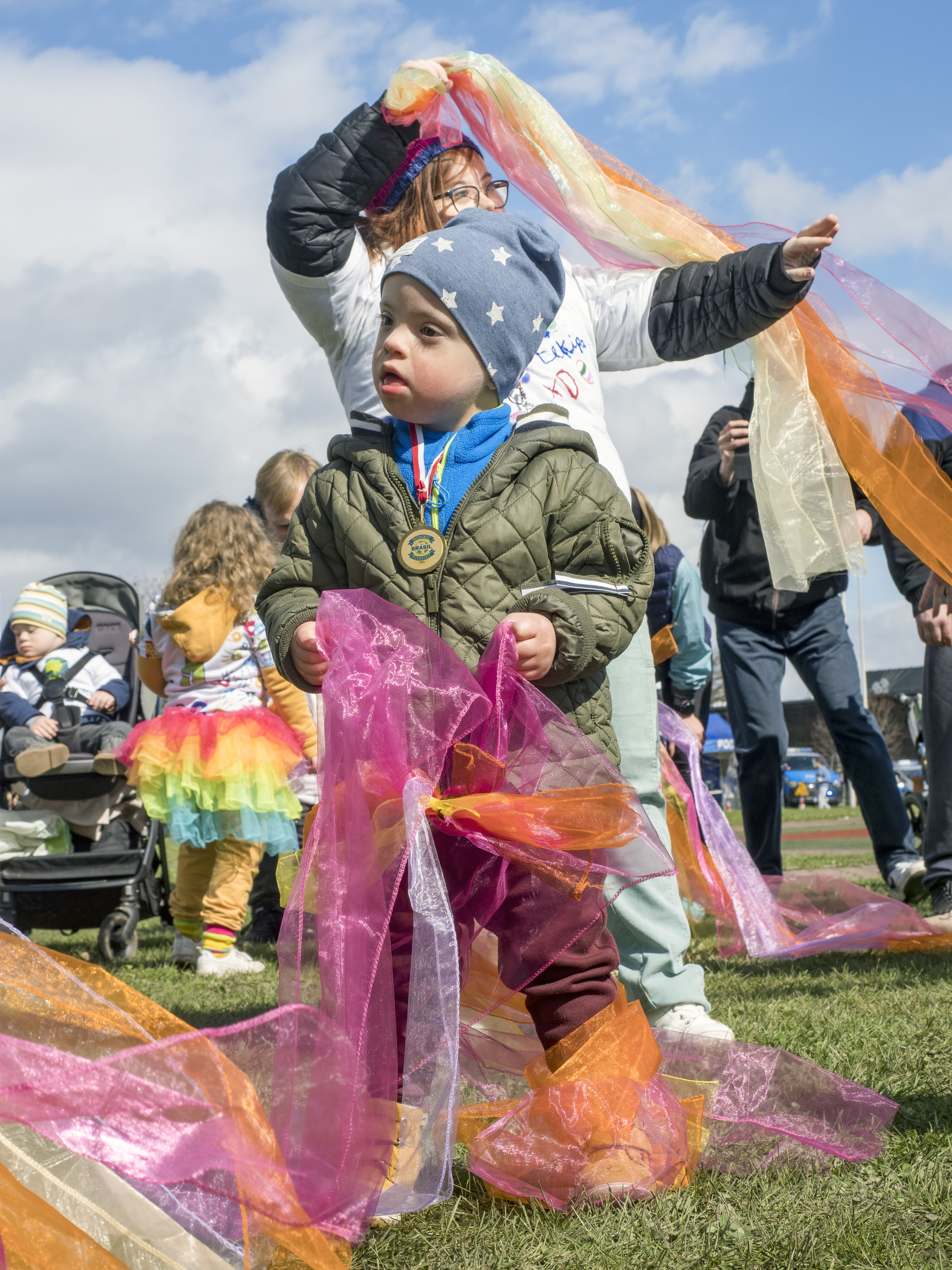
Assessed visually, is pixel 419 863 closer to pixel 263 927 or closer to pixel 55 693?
pixel 263 927

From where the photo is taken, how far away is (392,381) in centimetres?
205

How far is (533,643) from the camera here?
6.21 feet

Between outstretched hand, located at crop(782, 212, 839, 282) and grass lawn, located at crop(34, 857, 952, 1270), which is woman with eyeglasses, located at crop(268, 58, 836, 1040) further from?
grass lawn, located at crop(34, 857, 952, 1270)

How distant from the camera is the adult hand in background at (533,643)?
1.89 metres

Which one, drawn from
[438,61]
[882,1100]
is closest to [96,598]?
[438,61]

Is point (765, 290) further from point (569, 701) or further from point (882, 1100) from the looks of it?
point (882, 1100)

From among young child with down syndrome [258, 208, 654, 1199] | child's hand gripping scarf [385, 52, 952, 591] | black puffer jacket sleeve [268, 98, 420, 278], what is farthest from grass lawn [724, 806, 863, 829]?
young child with down syndrome [258, 208, 654, 1199]

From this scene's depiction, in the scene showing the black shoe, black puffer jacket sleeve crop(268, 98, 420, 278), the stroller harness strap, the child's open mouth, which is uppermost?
black puffer jacket sleeve crop(268, 98, 420, 278)

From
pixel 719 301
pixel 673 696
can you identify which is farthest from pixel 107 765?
pixel 719 301

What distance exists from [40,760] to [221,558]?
123cm

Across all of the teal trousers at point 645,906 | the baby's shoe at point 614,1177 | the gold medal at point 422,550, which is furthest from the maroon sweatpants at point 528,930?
the teal trousers at point 645,906

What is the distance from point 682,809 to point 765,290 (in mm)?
2606

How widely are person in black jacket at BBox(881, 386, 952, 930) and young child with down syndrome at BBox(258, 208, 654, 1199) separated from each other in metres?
2.24

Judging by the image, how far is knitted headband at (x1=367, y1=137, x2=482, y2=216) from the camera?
259 centimetres
